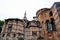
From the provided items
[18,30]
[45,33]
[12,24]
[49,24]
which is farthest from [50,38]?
[12,24]

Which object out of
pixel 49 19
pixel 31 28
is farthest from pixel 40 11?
pixel 31 28

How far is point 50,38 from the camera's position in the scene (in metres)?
18.3

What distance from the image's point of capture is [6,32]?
1962cm

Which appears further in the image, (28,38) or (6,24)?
(6,24)

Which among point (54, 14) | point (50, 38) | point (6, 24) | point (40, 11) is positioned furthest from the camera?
point (40, 11)

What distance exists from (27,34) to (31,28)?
138 cm

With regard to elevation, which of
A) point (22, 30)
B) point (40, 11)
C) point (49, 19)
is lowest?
point (22, 30)

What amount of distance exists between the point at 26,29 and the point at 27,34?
1.08 m

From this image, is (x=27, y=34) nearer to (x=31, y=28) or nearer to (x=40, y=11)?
(x=31, y=28)

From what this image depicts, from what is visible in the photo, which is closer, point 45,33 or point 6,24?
point 45,33

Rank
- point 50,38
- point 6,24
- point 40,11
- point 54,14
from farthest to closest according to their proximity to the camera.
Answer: point 40,11, point 6,24, point 54,14, point 50,38

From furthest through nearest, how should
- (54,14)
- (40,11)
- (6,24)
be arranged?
(40,11), (6,24), (54,14)

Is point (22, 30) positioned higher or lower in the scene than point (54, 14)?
lower

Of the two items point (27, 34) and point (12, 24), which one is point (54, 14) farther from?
point (12, 24)
